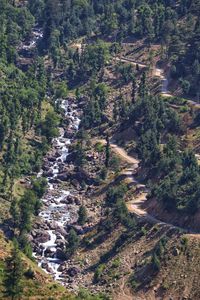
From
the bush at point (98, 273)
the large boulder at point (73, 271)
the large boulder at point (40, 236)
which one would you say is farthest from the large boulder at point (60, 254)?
the bush at point (98, 273)

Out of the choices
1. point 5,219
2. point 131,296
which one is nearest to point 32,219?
point 5,219

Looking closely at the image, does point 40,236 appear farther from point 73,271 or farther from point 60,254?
A: point 73,271

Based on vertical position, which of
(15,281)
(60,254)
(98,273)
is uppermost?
(15,281)

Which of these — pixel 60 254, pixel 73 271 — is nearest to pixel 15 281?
pixel 73 271

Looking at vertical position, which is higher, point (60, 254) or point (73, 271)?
point (60, 254)

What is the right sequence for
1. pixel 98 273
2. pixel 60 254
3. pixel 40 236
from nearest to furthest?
1. pixel 98 273
2. pixel 60 254
3. pixel 40 236

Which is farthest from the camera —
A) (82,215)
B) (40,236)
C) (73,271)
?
(82,215)

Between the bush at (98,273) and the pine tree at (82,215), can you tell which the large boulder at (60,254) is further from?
the pine tree at (82,215)

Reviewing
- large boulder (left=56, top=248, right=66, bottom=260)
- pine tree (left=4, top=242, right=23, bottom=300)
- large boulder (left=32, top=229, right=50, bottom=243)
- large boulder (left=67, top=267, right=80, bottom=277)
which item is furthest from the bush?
pine tree (left=4, top=242, right=23, bottom=300)

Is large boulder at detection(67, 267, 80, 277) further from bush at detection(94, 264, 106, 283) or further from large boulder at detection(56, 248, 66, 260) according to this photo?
large boulder at detection(56, 248, 66, 260)

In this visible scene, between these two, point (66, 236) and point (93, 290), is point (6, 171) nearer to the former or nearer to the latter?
point (66, 236)

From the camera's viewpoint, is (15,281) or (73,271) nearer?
(15,281)
